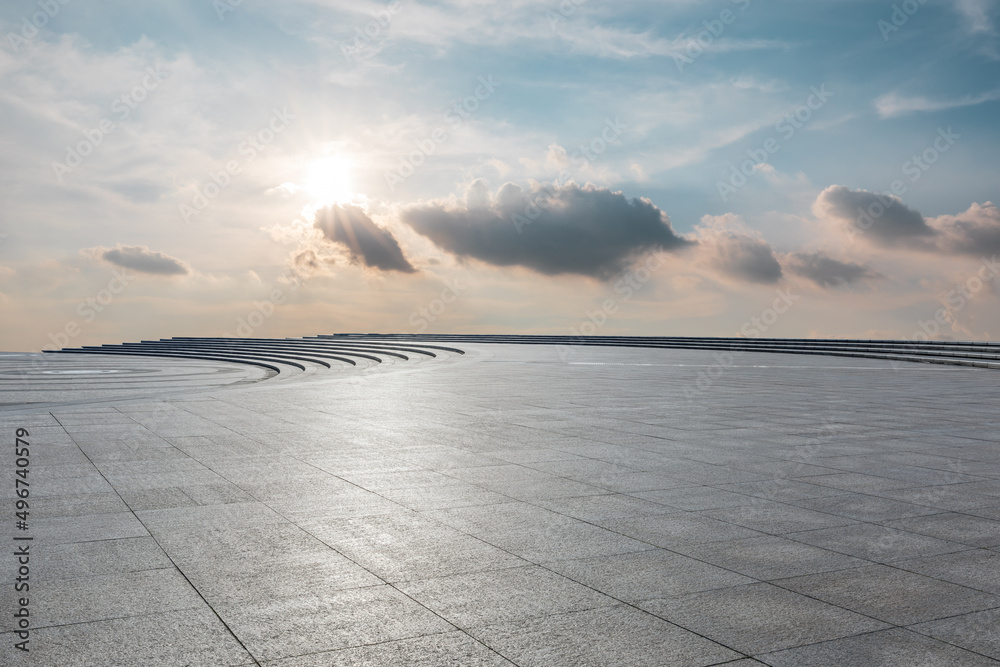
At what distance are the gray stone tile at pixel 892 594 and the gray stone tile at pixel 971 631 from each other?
0.21 feet

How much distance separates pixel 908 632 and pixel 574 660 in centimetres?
177

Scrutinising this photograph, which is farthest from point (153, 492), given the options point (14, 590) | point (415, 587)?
point (415, 587)

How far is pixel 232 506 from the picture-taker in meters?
6.08

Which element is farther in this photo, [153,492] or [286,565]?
[153,492]

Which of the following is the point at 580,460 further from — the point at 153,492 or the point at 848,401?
the point at 848,401

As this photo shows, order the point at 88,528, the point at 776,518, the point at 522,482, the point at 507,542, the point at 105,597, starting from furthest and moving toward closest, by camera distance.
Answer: the point at 522,482, the point at 776,518, the point at 88,528, the point at 507,542, the point at 105,597

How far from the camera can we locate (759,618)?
12.8 ft

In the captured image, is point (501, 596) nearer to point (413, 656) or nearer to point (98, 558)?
point (413, 656)

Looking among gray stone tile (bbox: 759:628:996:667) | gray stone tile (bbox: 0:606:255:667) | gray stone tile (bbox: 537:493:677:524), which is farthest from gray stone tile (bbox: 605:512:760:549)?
gray stone tile (bbox: 0:606:255:667)

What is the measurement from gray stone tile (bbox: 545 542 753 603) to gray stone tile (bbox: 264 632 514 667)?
1.02 metres

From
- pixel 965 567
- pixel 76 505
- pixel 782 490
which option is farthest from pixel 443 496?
pixel 965 567

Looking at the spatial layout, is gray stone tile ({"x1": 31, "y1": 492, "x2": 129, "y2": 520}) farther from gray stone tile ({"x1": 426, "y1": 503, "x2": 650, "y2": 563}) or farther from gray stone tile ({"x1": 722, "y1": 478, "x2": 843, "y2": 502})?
gray stone tile ({"x1": 722, "y1": 478, "x2": 843, "y2": 502})

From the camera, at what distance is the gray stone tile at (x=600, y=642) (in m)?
3.42

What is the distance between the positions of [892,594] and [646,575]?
1.40 meters
